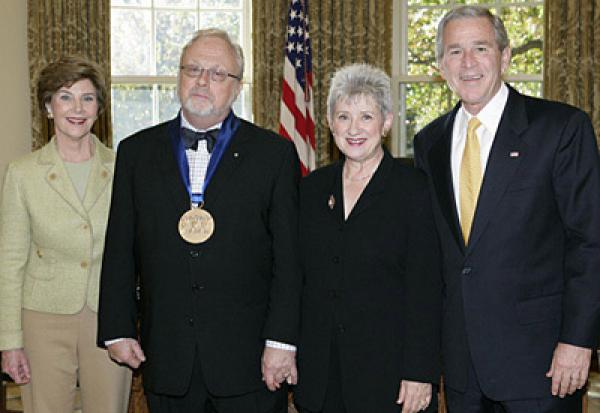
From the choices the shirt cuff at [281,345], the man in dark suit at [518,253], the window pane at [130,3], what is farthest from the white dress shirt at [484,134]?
the window pane at [130,3]

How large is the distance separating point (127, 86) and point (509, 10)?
3.78 metres

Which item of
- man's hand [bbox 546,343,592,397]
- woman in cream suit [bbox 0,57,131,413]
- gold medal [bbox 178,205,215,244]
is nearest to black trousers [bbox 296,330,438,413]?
man's hand [bbox 546,343,592,397]

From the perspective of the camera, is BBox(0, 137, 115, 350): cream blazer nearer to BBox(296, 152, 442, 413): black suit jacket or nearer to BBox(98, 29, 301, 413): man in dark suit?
BBox(98, 29, 301, 413): man in dark suit

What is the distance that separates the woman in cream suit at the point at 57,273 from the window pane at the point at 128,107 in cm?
494

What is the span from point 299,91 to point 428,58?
6.33ft

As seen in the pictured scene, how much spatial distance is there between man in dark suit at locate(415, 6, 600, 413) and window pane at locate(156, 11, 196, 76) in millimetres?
5551

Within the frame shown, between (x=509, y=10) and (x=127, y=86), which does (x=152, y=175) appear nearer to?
(x=127, y=86)

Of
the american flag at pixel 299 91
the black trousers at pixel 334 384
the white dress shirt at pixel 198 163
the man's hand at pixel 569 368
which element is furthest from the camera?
the american flag at pixel 299 91

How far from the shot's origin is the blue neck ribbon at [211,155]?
2604mm

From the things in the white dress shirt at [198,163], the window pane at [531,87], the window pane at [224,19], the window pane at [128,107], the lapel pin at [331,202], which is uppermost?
the window pane at [224,19]

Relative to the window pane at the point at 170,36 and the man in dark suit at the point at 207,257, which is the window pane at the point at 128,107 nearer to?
the window pane at the point at 170,36

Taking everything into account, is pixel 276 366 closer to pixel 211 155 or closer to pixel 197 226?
pixel 197 226

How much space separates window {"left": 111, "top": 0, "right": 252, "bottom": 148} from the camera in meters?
7.74

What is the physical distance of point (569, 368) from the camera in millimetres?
2412
